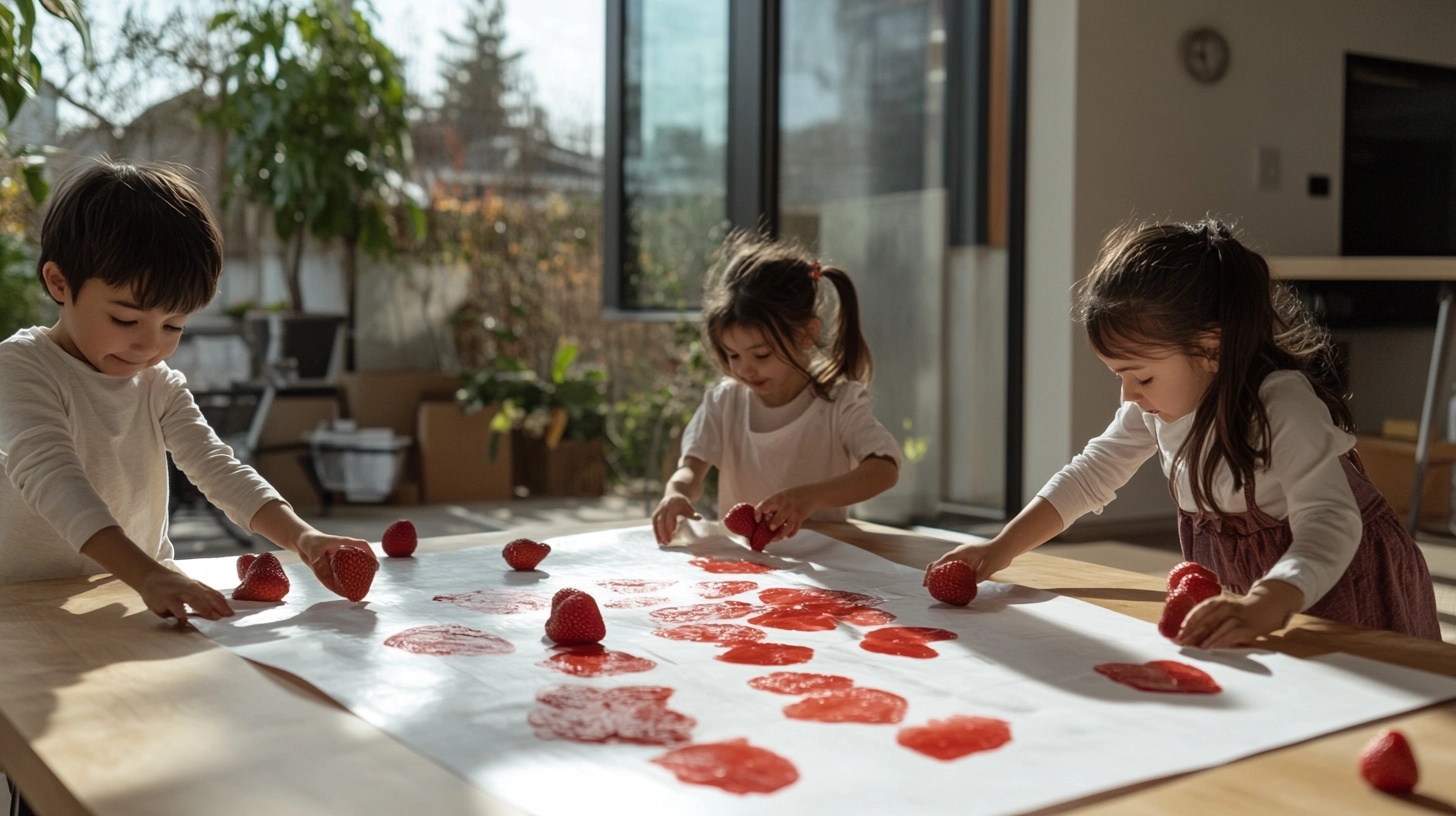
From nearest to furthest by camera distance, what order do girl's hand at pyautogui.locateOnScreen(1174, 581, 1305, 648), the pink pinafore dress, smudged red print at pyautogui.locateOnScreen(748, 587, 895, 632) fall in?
1. girl's hand at pyautogui.locateOnScreen(1174, 581, 1305, 648)
2. smudged red print at pyautogui.locateOnScreen(748, 587, 895, 632)
3. the pink pinafore dress

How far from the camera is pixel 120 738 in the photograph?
2.57 feet

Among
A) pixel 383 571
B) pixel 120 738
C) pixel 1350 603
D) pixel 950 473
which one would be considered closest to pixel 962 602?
pixel 1350 603

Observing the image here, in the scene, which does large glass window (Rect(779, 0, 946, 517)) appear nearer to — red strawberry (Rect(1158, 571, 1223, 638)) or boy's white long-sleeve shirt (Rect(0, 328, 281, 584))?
boy's white long-sleeve shirt (Rect(0, 328, 281, 584))

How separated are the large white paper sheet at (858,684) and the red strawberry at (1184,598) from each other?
0.02m

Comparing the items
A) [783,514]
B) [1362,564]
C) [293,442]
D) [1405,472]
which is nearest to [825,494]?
[783,514]

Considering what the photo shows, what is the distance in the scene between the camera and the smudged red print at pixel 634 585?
50.9 inches

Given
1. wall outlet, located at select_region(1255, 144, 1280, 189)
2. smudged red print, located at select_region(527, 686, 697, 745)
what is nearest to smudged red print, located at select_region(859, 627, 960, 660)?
smudged red print, located at select_region(527, 686, 697, 745)

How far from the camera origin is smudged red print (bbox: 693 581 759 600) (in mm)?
1278

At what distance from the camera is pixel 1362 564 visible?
4.61 ft

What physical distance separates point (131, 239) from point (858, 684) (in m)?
0.90

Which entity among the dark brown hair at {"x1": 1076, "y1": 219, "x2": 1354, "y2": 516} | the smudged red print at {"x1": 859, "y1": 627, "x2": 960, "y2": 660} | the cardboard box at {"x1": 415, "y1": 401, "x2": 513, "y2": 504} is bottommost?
the cardboard box at {"x1": 415, "y1": 401, "x2": 513, "y2": 504}

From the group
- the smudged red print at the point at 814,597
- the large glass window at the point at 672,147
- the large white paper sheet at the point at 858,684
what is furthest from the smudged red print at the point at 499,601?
the large glass window at the point at 672,147

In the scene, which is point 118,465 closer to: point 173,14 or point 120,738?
point 120,738

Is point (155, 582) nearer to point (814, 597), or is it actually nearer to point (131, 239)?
point (131, 239)
